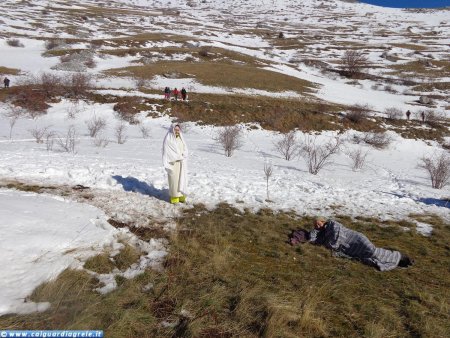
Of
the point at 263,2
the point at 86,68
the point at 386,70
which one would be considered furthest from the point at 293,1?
the point at 86,68

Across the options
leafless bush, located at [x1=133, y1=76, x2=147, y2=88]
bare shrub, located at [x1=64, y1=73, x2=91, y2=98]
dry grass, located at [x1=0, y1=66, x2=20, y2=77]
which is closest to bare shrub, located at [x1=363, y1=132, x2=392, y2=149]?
leafless bush, located at [x1=133, y1=76, x2=147, y2=88]

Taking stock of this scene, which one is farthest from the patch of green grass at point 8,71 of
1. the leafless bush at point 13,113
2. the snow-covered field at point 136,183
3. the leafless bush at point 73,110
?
the leafless bush at point 73,110

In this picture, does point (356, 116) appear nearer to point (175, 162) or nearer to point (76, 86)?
point (76, 86)

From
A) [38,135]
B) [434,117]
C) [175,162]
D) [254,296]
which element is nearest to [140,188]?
[175,162]

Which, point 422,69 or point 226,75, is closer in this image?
point 226,75

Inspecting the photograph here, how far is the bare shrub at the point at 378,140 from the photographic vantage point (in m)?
24.2

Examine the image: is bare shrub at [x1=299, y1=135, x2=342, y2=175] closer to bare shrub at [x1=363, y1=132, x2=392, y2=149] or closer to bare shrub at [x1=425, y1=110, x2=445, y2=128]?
bare shrub at [x1=363, y1=132, x2=392, y2=149]

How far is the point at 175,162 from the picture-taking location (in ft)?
28.1

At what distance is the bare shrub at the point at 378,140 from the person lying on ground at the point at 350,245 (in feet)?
63.6

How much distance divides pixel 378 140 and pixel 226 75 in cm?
2173

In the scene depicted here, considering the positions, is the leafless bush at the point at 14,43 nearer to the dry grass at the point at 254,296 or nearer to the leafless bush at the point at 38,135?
the leafless bush at the point at 38,135

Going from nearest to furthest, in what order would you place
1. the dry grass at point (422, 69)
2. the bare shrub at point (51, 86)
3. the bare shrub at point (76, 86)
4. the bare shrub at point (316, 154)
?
the bare shrub at point (316, 154) < the bare shrub at point (51, 86) < the bare shrub at point (76, 86) < the dry grass at point (422, 69)

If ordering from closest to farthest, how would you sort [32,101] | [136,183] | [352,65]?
[136,183] < [32,101] < [352,65]

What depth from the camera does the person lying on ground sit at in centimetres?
604
